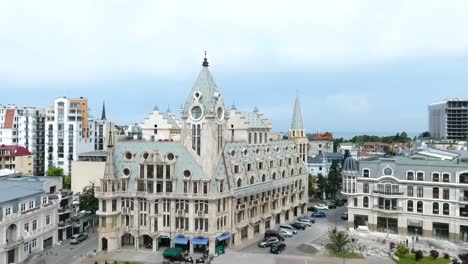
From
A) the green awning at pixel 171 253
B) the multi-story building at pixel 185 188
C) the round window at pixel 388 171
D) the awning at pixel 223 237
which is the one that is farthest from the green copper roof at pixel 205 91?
the round window at pixel 388 171

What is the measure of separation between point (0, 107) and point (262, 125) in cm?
7711

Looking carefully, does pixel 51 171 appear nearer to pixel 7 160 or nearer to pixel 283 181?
pixel 7 160

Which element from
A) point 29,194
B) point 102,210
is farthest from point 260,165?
point 29,194

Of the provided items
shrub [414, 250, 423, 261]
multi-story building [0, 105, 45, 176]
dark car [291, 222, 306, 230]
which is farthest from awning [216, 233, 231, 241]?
multi-story building [0, 105, 45, 176]

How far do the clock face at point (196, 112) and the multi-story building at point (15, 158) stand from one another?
56106 millimetres

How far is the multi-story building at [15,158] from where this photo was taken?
112812 millimetres

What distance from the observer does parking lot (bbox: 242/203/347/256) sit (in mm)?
72562

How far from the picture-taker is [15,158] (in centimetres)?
11375

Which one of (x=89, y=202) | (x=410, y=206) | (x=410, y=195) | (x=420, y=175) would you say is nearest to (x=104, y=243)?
(x=89, y=202)

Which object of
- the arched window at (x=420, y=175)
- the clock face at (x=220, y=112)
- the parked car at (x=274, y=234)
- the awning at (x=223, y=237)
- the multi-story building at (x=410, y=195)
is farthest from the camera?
the parked car at (x=274, y=234)

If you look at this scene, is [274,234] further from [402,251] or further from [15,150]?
[15,150]

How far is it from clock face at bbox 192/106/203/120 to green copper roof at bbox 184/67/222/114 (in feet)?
2.63

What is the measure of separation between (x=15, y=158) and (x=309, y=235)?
2722 inches

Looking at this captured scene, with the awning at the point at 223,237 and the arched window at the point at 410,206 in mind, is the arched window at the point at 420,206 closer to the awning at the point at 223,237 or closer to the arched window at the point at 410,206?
the arched window at the point at 410,206
